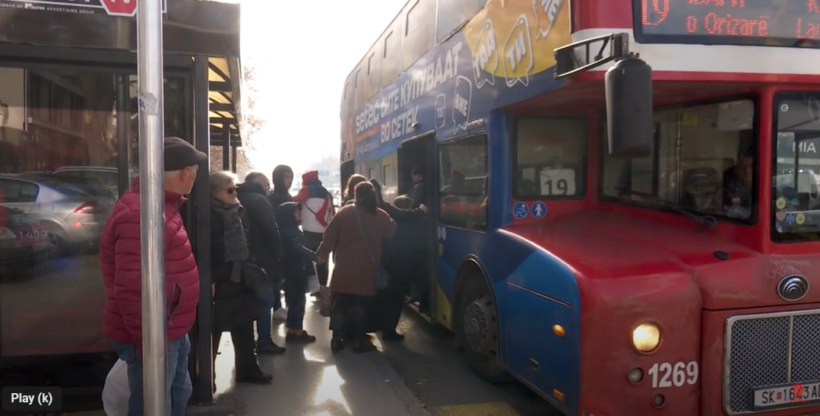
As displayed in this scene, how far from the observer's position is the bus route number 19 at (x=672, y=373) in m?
3.62

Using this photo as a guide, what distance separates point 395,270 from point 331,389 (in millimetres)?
1798

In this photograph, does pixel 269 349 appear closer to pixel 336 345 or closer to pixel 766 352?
pixel 336 345

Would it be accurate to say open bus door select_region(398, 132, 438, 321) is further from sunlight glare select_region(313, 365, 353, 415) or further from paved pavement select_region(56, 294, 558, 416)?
sunlight glare select_region(313, 365, 353, 415)

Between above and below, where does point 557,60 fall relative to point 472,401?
above

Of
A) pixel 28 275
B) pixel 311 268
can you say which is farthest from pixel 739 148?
pixel 28 275

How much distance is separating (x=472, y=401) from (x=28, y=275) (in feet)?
11.8

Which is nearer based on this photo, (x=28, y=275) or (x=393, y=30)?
(x=28, y=275)

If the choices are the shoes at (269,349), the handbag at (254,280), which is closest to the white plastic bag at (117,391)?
the handbag at (254,280)

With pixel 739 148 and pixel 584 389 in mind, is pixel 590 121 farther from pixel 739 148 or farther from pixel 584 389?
pixel 584 389

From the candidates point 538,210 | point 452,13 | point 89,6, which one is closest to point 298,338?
point 538,210

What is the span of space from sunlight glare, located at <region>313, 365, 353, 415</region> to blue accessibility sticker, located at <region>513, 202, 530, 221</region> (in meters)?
1.91

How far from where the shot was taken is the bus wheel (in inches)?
204

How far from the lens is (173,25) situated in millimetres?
4055

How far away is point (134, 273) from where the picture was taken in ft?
9.50
